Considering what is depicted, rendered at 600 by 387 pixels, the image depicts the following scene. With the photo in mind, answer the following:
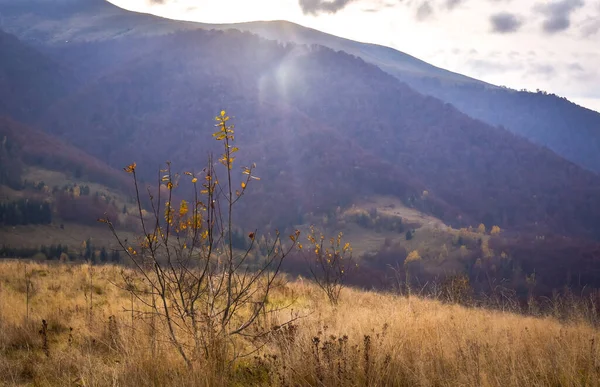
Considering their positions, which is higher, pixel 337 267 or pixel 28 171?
pixel 337 267

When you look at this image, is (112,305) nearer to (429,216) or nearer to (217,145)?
(429,216)

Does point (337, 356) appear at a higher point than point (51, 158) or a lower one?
higher

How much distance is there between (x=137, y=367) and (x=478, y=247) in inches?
4415

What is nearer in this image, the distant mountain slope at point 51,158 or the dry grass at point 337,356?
the dry grass at point 337,356

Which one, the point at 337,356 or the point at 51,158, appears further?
the point at 51,158

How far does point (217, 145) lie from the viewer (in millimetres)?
184250

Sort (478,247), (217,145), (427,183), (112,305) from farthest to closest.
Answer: (427,183)
(217,145)
(478,247)
(112,305)

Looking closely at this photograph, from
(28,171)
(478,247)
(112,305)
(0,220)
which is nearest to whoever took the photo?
(112,305)

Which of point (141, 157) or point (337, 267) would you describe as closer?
point (337, 267)

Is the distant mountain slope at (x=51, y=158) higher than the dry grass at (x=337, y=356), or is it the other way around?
the dry grass at (x=337, y=356)

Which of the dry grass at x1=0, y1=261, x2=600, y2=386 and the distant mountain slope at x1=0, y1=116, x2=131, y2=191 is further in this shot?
the distant mountain slope at x1=0, y1=116, x2=131, y2=191

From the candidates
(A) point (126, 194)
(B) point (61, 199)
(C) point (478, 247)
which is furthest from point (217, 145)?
(C) point (478, 247)

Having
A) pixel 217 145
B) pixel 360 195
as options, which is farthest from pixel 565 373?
pixel 217 145

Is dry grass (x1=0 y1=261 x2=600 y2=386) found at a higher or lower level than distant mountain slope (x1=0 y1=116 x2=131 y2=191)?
higher
